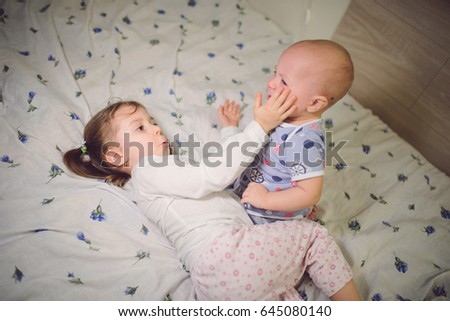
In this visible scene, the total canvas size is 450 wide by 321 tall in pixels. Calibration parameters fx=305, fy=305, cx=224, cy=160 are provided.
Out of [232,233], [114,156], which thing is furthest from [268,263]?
[114,156]

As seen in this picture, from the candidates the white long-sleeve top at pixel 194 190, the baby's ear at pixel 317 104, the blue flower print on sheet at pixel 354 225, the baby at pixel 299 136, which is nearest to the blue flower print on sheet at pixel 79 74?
the white long-sleeve top at pixel 194 190

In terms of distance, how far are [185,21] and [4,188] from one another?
3.80ft

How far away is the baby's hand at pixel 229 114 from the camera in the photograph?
1224 mm

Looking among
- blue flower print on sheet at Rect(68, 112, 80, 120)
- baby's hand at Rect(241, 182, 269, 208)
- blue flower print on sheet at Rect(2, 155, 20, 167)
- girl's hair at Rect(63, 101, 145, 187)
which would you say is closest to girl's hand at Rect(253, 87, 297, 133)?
baby's hand at Rect(241, 182, 269, 208)

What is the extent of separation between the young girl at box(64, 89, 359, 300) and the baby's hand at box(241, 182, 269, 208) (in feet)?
0.21

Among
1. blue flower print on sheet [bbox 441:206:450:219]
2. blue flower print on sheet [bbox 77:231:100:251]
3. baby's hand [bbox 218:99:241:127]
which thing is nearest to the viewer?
blue flower print on sheet [bbox 77:231:100:251]

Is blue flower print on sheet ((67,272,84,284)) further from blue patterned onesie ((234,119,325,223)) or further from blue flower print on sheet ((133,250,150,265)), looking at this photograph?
blue patterned onesie ((234,119,325,223))

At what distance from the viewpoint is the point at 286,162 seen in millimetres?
889

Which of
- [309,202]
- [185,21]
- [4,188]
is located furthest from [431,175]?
[4,188]

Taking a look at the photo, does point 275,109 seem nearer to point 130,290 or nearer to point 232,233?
point 232,233

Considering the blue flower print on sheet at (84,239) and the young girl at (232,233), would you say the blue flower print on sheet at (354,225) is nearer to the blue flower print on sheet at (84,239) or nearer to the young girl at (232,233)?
the young girl at (232,233)

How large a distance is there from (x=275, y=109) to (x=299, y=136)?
11cm

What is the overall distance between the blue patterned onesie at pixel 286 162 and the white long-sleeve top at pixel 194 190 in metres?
0.07

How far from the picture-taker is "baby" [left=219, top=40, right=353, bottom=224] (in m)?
0.79
